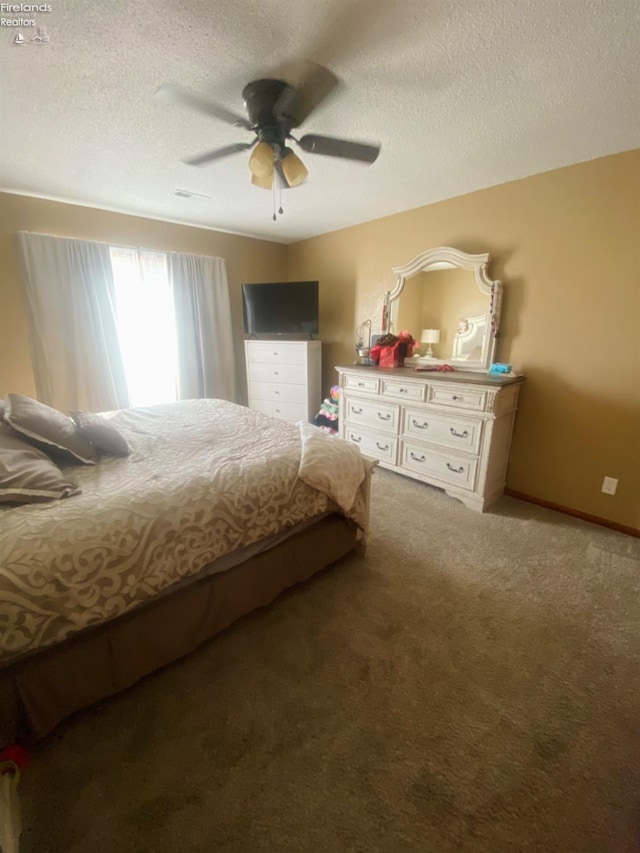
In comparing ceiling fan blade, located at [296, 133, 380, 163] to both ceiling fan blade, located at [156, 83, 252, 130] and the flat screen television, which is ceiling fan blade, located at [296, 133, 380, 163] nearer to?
ceiling fan blade, located at [156, 83, 252, 130]

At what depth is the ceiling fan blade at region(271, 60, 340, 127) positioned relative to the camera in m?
1.49

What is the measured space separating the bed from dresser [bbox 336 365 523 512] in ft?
3.53

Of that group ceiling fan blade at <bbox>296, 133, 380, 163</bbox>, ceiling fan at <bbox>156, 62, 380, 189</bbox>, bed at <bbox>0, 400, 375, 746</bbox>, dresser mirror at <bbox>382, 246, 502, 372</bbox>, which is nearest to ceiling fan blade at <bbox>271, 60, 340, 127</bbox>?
ceiling fan at <bbox>156, 62, 380, 189</bbox>

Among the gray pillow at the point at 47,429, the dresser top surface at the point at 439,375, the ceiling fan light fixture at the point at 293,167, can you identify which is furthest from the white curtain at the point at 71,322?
the ceiling fan light fixture at the point at 293,167

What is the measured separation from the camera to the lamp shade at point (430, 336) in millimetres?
3143

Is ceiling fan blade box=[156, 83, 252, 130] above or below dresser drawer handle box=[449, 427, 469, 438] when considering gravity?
above

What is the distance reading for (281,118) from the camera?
160 cm

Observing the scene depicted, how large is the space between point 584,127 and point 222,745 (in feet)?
10.9

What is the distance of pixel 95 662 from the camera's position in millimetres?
1220

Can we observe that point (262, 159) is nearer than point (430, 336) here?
Yes

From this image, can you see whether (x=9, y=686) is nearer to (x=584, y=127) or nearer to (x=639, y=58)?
(x=639, y=58)

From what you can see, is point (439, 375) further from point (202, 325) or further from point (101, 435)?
point (202, 325)

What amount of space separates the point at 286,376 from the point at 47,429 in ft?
8.89

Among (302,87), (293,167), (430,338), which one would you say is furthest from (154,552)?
(430,338)
